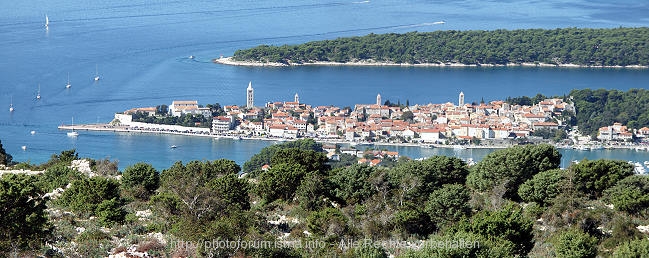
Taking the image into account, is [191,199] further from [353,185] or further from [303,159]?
[303,159]

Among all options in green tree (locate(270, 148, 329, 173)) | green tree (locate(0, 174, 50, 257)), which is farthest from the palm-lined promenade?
green tree (locate(0, 174, 50, 257))

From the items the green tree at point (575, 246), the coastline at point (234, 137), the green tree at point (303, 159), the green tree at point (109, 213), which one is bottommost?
the coastline at point (234, 137)

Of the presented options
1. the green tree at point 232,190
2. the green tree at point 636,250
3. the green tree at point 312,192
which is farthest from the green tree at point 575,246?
the green tree at point 232,190

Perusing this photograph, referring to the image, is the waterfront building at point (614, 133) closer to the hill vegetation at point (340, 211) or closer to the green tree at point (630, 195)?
the hill vegetation at point (340, 211)

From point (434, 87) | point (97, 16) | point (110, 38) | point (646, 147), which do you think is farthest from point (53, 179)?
point (97, 16)

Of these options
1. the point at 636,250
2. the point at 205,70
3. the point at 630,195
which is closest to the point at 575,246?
the point at 636,250

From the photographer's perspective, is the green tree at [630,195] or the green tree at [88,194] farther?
the green tree at [630,195]

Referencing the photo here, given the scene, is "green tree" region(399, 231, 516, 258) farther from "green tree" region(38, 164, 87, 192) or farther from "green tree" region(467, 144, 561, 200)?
"green tree" region(38, 164, 87, 192)
